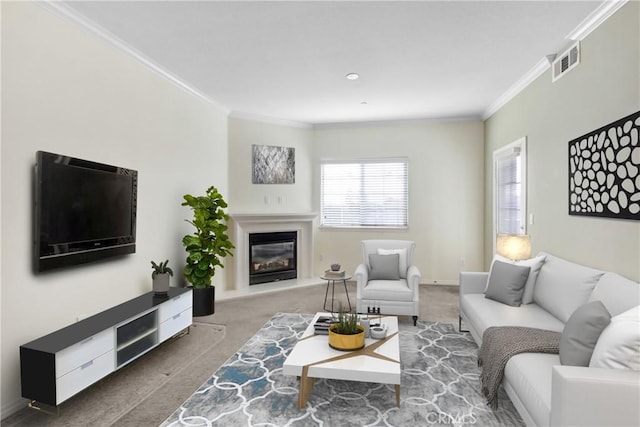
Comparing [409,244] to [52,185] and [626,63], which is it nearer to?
[626,63]

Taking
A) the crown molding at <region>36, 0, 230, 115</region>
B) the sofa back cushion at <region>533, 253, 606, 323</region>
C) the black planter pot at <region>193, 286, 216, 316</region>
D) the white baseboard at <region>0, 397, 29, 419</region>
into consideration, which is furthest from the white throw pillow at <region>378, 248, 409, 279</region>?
the white baseboard at <region>0, 397, 29, 419</region>

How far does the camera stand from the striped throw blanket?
7.39 feet

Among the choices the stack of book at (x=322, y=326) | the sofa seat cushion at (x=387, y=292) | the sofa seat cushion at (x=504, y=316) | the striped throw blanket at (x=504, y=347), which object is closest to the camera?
the striped throw blanket at (x=504, y=347)

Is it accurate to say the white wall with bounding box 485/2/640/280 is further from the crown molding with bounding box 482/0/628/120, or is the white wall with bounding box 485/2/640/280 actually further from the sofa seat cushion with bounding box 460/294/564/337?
the sofa seat cushion with bounding box 460/294/564/337

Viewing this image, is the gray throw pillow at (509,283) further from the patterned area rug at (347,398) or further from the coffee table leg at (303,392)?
the coffee table leg at (303,392)

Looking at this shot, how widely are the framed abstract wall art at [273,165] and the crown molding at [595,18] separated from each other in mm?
4132

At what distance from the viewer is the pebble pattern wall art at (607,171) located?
7.90ft

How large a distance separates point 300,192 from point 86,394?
14.4 feet

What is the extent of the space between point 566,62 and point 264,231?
4366mm

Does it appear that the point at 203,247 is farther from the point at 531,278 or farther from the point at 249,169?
the point at 531,278

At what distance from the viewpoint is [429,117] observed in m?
6.00

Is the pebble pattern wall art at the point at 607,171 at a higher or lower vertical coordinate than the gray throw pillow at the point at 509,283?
higher

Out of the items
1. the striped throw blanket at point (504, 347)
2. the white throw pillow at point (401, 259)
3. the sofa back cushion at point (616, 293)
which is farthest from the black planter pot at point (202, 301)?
the sofa back cushion at point (616, 293)

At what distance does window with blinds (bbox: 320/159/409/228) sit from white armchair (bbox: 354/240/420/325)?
5.44 feet
